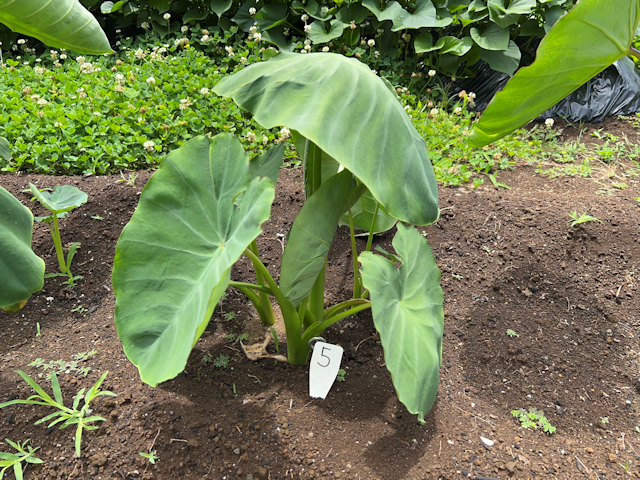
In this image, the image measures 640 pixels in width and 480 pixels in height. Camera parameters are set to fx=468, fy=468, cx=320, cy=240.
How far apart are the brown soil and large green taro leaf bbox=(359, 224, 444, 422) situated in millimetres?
273

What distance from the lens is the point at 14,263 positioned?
42.5 inches

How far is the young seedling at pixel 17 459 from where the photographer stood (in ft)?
3.65

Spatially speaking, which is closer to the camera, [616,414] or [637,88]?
[616,414]

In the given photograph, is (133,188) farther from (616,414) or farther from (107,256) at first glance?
(616,414)

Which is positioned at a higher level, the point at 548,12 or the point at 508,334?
the point at 548,12

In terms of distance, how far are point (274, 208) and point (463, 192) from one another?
3.02 feet

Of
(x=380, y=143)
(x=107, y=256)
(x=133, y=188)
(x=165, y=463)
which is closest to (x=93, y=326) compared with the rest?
(x=107, y=256)

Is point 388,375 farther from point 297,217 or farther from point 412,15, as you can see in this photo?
point 412,15

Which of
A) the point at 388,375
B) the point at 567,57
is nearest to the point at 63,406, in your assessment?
the point at 388,375

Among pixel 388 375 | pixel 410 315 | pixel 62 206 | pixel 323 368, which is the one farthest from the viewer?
pixel 62 206

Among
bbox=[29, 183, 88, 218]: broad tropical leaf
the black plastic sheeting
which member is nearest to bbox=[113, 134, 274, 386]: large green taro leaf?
bbox=[29, 183, 88, 218]: broad tropical leaf

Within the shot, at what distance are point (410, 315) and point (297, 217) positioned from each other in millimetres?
383

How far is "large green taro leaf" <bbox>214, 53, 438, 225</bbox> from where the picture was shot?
0.97 metres

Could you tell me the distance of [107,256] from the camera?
1895 mm
